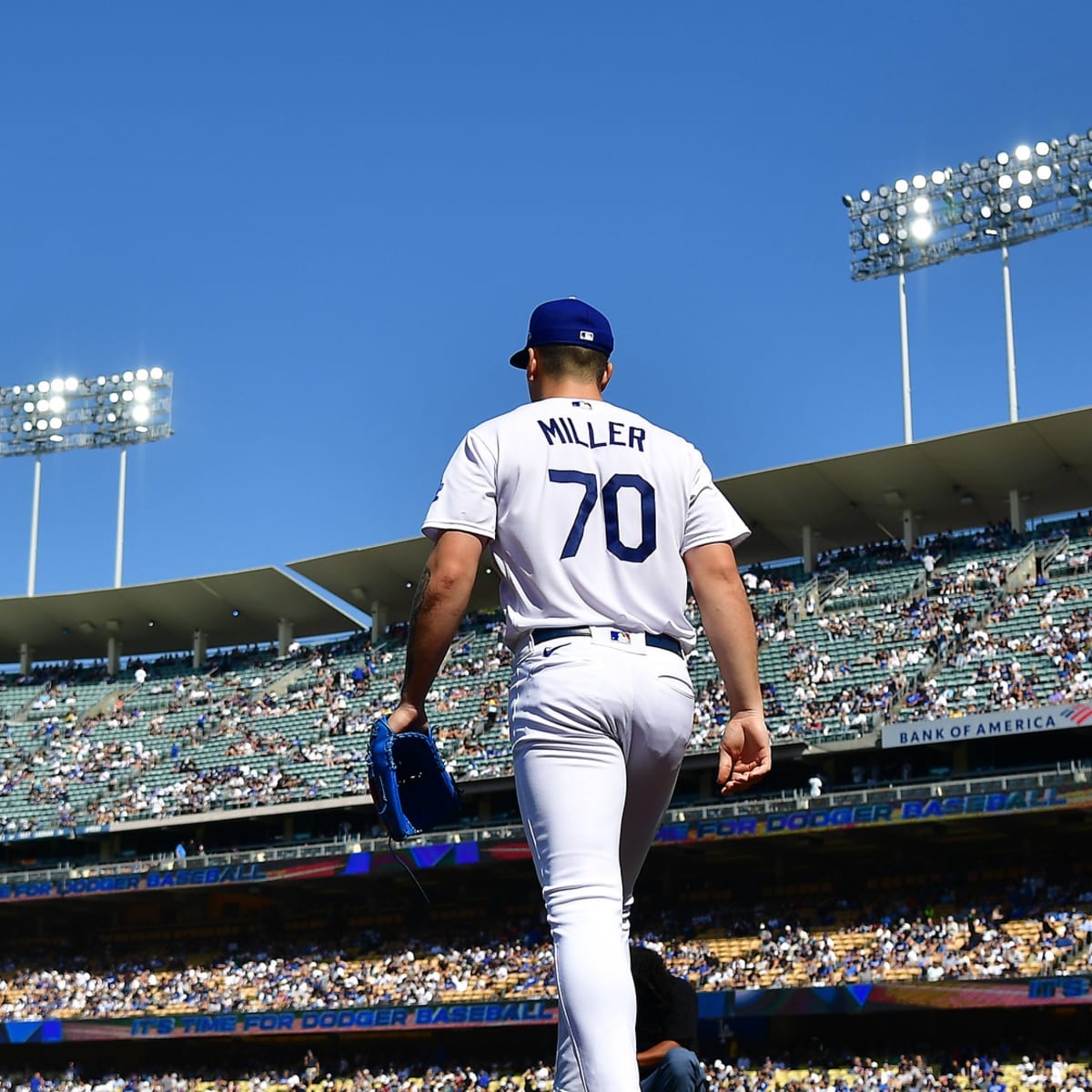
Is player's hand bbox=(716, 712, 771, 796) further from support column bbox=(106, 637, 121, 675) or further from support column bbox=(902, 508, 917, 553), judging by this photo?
support column bbox=(106, 637, 121, 675)

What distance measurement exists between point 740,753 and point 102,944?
42028mm

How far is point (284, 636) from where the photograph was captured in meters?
52.6

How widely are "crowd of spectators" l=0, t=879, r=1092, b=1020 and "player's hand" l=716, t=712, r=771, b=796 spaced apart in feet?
85.2

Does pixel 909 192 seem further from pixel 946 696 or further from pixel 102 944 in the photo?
pixel 102 944

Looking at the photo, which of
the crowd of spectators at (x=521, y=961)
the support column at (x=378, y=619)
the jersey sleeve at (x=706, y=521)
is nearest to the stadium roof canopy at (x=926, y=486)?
the support column at (x=378, y=619)

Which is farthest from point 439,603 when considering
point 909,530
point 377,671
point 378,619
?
point 378,619

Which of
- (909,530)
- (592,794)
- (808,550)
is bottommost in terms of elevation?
(592,794)

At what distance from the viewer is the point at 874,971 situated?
3014cm

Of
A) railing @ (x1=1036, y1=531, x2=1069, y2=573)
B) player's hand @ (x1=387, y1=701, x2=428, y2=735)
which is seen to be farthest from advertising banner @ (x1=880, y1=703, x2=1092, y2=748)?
player's hand @ (x1=387, y1=701, x2=428, y2=735)

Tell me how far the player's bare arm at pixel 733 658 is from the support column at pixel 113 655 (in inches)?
2035

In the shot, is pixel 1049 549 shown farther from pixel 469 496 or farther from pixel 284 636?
pixel 469 496

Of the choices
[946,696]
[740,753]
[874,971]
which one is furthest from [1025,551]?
[740,753]

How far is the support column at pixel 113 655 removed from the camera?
179ft

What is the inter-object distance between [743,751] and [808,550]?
40288 mm
